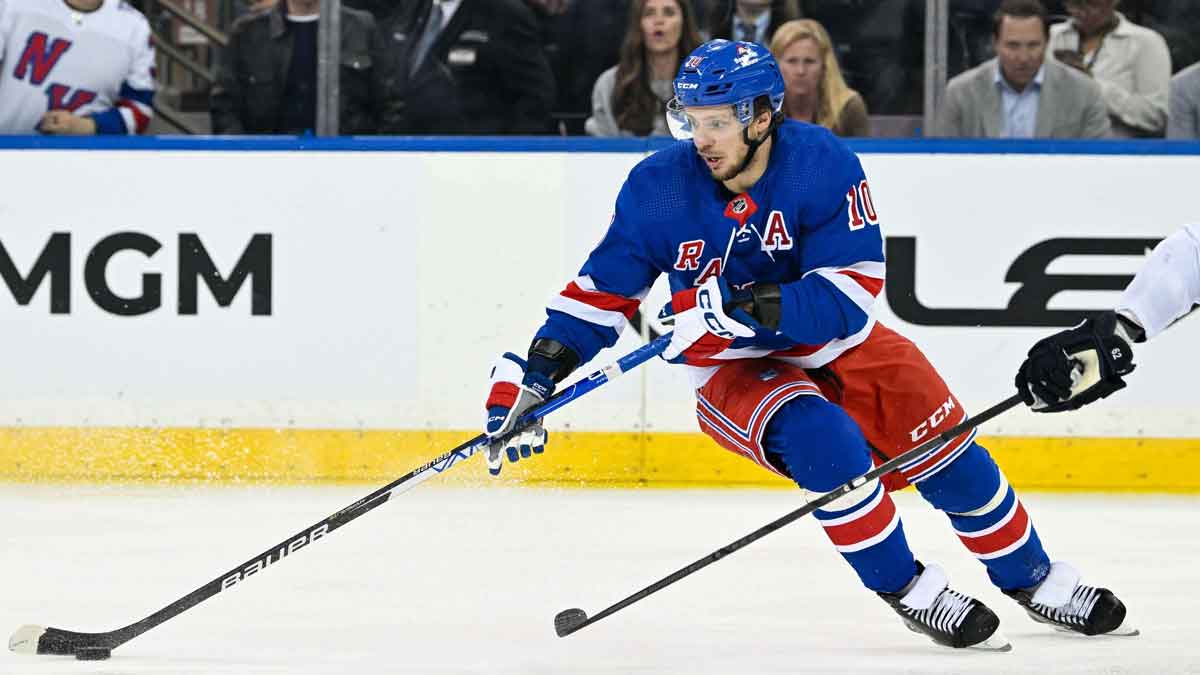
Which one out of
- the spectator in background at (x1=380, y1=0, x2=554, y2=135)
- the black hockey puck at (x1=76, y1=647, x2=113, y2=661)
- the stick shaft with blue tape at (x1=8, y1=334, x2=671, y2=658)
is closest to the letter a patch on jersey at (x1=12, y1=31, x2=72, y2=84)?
the spectator in background at (x1=380, y1=0, x2=554, y2=135)

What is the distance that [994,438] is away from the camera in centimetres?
513

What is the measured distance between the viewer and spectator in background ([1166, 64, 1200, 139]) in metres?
5.27

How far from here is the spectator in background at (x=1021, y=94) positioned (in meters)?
5.23

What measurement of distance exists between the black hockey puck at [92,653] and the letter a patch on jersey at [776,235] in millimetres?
1256

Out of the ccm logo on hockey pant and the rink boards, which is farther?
the rink boards

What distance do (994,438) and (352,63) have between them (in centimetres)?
200

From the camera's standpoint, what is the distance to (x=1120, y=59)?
17.2 ft

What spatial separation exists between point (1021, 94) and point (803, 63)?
60cm

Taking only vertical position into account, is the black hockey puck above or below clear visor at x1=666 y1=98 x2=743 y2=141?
below

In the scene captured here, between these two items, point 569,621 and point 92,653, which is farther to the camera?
point 569,621

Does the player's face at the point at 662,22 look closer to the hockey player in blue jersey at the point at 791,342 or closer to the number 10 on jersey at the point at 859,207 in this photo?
the hockey player in blue jersey at the point at 791,342

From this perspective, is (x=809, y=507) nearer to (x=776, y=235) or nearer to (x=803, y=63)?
(x=776, y=235)

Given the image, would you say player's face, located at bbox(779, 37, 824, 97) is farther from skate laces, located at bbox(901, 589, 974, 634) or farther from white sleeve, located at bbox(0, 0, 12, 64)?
skate laces, located at bbox(901, 589, 974, 634)

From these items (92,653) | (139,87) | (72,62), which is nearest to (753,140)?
(92,653)
